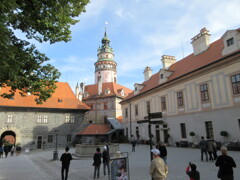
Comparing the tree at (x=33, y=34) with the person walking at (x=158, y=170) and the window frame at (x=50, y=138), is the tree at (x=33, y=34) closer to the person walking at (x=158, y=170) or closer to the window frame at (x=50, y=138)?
the person walking at (x=158, y=170)

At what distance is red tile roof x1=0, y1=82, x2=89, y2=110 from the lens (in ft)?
101

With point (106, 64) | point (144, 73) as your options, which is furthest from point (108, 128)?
point (106, 64)

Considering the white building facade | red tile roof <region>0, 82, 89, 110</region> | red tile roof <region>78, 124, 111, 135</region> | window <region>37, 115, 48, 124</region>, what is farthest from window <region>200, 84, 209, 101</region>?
window <region>37, 115, 48, 124</region>

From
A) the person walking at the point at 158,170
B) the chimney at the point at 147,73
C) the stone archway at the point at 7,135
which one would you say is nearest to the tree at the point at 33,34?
the person walking at the point at 158,170

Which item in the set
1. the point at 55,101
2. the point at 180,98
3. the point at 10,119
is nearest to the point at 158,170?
the point at 180,98

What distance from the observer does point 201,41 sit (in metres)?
23.8

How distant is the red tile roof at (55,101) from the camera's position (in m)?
30.9

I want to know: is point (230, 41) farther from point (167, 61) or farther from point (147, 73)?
point (147, 73)

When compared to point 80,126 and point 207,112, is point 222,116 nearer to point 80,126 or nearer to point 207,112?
point 207,112

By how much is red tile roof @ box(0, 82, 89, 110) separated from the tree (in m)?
24.0

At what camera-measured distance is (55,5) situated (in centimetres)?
827

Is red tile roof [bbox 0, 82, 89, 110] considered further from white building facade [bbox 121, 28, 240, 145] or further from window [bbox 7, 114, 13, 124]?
white building facade [bbox 121, 28, 240, 145]

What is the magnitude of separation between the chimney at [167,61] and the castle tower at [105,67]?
31941 millimetres

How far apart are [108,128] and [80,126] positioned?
6100mm
